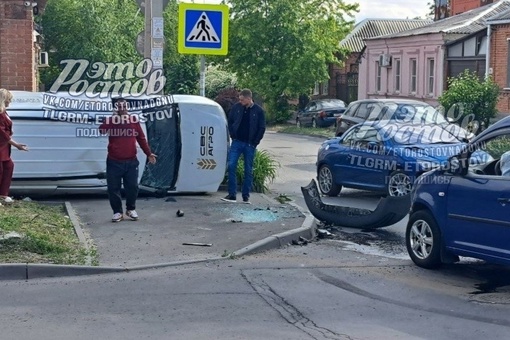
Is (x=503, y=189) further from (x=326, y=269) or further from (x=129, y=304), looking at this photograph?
(x=129, y=304)

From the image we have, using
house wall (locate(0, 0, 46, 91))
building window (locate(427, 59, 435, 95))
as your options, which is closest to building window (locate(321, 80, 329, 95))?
building window (locate(427, 59, 435, 95))

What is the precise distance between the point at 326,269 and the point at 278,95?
39513 millimetres

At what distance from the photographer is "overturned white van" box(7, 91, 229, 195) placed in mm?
13836

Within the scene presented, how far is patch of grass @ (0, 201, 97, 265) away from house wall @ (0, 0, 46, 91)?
656 cm

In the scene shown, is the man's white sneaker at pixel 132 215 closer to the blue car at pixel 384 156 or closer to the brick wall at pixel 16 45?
the blue car at pixel 384 156

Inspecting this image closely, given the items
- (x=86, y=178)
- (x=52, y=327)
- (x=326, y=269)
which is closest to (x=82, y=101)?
(x=86, y=178)

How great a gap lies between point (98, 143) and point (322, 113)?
1098 inches

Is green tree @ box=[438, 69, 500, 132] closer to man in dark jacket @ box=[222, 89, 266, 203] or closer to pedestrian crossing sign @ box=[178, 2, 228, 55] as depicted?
man in dark jacket @ box=[222, 89, 266, 203]

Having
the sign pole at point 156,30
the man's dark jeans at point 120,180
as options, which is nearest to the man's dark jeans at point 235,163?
the sign pole at point 156,30

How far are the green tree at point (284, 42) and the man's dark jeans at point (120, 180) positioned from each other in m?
34.1

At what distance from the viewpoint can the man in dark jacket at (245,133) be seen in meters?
14.4

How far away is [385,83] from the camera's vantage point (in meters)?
45.4

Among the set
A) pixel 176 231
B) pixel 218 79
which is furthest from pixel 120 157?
pixel 218 79

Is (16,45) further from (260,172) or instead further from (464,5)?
(464,5)
